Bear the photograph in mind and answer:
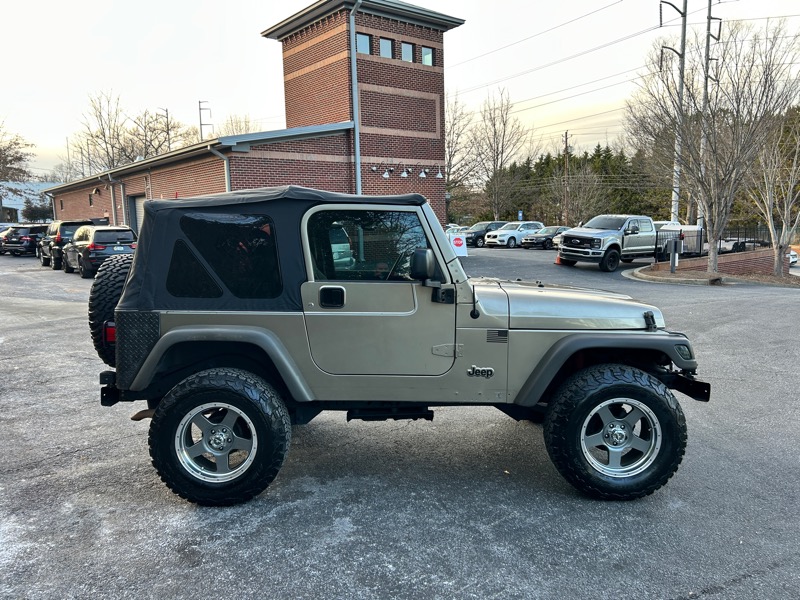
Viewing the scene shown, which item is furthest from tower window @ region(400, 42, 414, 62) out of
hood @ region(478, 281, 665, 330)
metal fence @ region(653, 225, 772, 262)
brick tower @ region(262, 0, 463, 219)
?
hood @ region(478, 281, 665, 330)

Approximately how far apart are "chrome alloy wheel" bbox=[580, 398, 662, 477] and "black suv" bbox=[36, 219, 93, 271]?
2228 cm

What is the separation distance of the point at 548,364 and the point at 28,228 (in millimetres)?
32505

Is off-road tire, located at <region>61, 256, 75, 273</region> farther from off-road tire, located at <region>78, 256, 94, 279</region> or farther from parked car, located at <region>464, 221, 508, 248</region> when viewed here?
parked car, located at <region>464, 221, 508, 248</region>

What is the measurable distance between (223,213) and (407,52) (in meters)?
21.4

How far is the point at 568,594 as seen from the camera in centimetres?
277

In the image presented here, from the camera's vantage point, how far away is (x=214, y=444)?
3670 mm

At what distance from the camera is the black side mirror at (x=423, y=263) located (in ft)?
11.3

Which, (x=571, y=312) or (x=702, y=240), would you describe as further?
(x=702, y=240)

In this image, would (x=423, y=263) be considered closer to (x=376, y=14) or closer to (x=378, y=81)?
(x=378, y=81)

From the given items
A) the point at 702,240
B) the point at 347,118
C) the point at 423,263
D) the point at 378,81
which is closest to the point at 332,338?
the point at 423,263

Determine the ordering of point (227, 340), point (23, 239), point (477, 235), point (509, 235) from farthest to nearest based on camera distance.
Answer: point (477, 235), point (509, 235), point (23, 239), point (227, 340)

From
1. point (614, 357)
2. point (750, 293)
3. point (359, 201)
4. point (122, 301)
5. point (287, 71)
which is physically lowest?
point (750, 293)

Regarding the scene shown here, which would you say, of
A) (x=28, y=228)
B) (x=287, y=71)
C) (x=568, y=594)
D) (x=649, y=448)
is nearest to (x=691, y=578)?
(x=568, y=594)

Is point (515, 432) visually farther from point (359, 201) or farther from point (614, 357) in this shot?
point (359, 201)
